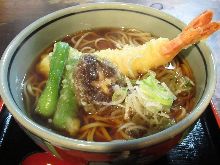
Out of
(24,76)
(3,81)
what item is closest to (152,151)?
(3,81)

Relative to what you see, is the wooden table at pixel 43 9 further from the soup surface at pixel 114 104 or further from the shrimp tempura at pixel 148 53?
the soup surface at pixel 114 104

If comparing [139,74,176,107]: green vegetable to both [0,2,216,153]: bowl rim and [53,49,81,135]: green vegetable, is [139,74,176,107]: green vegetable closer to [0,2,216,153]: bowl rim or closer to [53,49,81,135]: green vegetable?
[0,2,216,153]: bowl rim

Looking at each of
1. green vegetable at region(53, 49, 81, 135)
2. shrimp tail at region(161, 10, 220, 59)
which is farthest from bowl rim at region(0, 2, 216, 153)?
green vegetable at region(53, 49, 81, 135)

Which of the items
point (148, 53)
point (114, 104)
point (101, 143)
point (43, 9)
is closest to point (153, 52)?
point (148, 53)

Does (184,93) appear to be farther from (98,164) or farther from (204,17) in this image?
(98,164)

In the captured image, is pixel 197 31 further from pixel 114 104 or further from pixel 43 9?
pixel 43 9

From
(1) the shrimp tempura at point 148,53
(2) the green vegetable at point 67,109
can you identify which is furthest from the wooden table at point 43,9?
(2) the green vegetable at point 67,109
